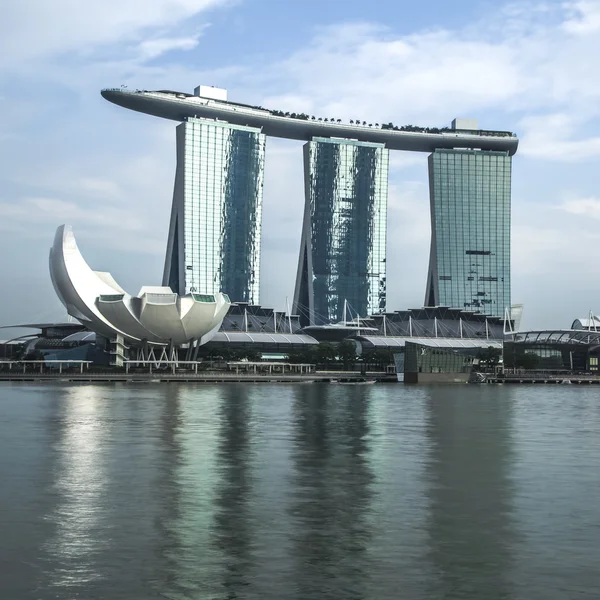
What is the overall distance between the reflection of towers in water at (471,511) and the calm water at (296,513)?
0.08 meters

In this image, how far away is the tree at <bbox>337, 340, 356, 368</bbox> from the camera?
603 feet

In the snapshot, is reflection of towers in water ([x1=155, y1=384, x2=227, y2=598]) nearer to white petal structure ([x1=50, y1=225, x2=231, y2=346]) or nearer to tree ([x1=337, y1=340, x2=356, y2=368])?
white petal structure ([x1=50, y1=225, x2=231, y2=346])

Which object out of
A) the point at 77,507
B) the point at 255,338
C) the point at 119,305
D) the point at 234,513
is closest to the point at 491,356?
the point at 255,338

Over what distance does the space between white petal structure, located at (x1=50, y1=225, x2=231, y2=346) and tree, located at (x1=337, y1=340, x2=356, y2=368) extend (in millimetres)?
40113

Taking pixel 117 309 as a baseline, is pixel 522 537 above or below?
below

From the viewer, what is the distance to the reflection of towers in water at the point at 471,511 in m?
20.8

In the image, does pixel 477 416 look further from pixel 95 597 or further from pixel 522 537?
pixel 95 597

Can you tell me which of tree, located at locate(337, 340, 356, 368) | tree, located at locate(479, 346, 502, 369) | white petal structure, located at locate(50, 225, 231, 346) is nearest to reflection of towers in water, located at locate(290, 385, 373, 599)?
white petal structure, located at locate(50, 225, 231, 346)

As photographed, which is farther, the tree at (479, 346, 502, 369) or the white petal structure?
the tree at (479, 346, 502, 369)

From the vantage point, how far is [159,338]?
5856 inches

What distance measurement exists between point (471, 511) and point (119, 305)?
385ft

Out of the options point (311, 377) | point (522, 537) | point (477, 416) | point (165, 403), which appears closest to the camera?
point (522, 537)

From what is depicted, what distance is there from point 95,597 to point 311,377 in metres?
133

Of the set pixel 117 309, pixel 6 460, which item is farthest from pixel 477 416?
pixel 117 309
